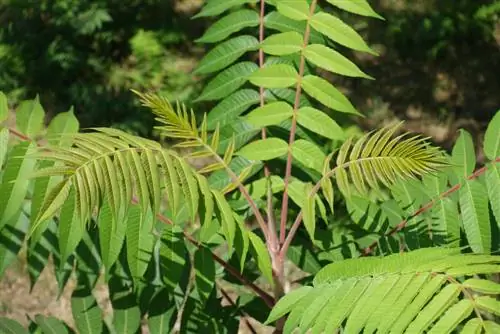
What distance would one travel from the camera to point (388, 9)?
6.07m

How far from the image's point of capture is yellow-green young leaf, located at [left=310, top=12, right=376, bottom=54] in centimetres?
221

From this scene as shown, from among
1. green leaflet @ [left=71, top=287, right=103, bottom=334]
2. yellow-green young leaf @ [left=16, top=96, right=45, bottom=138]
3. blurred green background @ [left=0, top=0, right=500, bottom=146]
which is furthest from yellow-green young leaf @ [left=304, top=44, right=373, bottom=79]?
blurred green background @ [left=0, top=0, right=500, bottom=146]

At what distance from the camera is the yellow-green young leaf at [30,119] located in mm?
2137

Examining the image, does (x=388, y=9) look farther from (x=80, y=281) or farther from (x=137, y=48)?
(x=80, y=281)

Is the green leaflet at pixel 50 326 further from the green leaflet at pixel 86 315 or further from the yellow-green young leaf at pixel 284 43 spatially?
the yellow-green young leaf at pixel 284 43

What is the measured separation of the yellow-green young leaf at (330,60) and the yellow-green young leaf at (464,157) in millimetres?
370

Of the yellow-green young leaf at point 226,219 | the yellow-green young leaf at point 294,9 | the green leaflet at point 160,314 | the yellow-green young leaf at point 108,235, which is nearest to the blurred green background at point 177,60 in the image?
the yellow-green young leaf at point 294,9

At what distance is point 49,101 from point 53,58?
33cm

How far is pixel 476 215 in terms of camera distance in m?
2.07

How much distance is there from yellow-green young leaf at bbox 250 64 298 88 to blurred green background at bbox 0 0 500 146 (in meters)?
3.07

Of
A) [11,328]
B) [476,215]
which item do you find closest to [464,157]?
[476,215]

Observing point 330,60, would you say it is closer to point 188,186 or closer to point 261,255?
point 261,255

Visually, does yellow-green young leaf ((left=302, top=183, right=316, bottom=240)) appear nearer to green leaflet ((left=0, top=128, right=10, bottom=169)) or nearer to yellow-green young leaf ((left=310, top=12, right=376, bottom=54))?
yellow-green young leaf ((left=310, top=12, right=376, bottom=54))

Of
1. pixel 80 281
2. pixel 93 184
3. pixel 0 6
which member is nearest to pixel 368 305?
pixel 93 184
